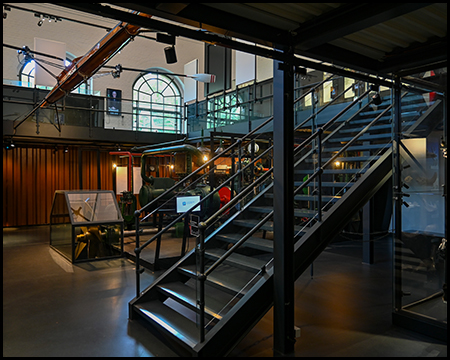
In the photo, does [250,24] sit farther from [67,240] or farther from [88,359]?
[67,240]

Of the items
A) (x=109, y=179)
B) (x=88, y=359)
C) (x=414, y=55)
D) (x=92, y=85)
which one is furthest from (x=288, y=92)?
(x=92, y=85)

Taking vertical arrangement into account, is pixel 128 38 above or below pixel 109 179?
above

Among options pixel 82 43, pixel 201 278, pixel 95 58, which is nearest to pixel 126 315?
pixel 201 278

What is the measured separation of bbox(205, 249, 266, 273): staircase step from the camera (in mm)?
3456

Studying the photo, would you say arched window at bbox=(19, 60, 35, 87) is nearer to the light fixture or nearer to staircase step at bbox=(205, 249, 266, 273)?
the light fixture

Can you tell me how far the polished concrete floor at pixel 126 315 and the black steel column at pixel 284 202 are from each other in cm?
24

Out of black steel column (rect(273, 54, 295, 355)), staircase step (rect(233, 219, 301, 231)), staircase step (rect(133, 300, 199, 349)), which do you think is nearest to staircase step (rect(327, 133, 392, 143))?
staircase step (rect(233, 219, 301, 231))

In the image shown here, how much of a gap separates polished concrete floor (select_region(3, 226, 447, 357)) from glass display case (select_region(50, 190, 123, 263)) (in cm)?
48

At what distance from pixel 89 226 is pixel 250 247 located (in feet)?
15.6

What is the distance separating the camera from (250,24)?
2828 mm

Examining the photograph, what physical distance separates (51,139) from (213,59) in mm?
7563

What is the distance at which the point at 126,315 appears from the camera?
420cm

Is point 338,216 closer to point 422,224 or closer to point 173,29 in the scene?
point 422,224

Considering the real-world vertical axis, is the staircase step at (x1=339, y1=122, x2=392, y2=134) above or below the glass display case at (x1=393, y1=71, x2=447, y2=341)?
above
